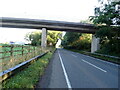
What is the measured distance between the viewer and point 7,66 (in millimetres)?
6934

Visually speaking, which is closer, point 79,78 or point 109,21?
point 79,78

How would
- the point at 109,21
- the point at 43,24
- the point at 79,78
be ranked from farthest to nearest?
the point at 43,24, the point at 109,21, the point at 79,78

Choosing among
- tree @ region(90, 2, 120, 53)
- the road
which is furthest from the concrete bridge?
the road

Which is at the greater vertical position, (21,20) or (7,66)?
(21,20)

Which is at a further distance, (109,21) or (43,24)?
(43,24)

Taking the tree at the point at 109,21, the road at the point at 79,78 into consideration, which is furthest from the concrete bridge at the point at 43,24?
the road at the point at 79,78

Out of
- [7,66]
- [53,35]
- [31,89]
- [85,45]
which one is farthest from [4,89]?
[53,35]

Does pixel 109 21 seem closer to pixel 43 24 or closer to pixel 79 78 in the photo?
pixel 79 78

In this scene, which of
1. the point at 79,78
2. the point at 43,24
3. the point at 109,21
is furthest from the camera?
the point at 43,24

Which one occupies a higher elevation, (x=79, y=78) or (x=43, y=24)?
(x=43, y=24)

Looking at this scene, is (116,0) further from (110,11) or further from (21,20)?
(21,20)

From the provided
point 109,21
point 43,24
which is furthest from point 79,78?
point 43,24

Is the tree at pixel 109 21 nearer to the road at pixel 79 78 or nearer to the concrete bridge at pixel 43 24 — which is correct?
the concrete bridge at pixel 43 24

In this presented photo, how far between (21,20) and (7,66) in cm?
3039
